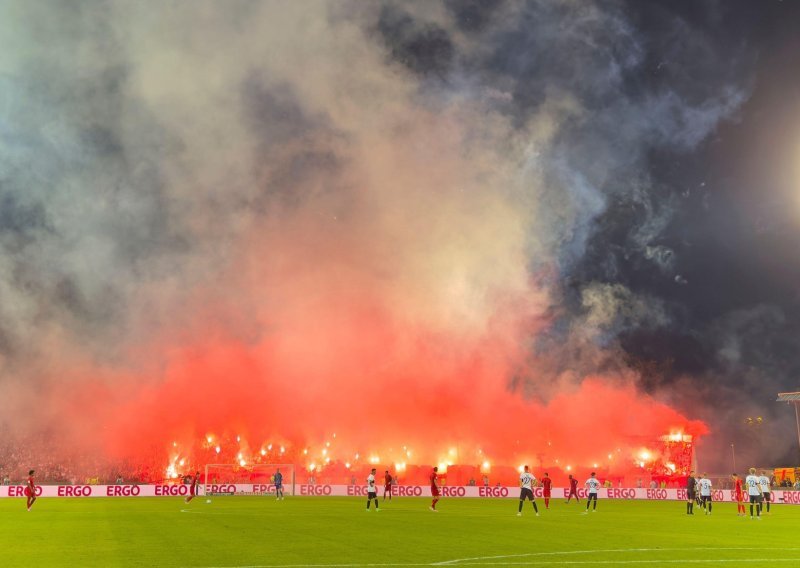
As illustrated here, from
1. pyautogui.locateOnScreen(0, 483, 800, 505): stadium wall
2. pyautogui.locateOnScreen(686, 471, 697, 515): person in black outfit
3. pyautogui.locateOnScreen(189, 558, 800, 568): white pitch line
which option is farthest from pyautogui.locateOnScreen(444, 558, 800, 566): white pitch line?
pyautogui.locateOnScreen(0, 483, 800, 505): stadium wall

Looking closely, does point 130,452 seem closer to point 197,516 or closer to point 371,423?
point 371,423

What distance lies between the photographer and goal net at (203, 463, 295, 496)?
6869 centimetres

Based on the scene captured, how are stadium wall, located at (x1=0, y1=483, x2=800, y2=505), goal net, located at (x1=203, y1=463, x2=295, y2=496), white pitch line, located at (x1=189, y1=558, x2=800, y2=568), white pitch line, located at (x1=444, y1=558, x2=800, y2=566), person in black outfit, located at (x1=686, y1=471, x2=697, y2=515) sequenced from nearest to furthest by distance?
white pitch line, located at (x1=189, y1=558, x2=800, y2=568) → white pitch line, located at (x1=444, y1=558, x2=800, y2=566) → person in black outfit, located at (x1=686, y1=471, x2=697, y2=515) → stadium wall, located at (x1=0, y1=483, x2=800, y2=505) → goal net, located at (x1=203, y1=463, x2=295, y2=496)

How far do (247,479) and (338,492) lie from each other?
468 inches

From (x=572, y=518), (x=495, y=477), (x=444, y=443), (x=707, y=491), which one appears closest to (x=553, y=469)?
(x=495, y=477)

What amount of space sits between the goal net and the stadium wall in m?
0.09

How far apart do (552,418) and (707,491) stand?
90.3 m

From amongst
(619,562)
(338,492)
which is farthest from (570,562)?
(338,492)

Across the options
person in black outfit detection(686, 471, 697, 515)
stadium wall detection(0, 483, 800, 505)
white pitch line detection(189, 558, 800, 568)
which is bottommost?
stadium wall detection(0, 483, 800, 505)

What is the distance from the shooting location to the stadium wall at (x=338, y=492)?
205ft

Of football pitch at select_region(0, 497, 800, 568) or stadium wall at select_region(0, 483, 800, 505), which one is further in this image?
stadium wall at select_region(0, 483, 800, 505)

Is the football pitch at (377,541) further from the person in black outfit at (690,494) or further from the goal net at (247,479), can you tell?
the goal net at (247,479)

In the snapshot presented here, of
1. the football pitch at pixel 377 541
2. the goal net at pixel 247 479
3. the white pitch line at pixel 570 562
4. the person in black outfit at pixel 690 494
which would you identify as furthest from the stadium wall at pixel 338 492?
the white pitch line at pixel 570 562

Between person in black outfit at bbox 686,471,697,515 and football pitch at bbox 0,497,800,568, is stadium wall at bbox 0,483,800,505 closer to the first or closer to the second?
person in black outfit at bbox 686,471,697,515
